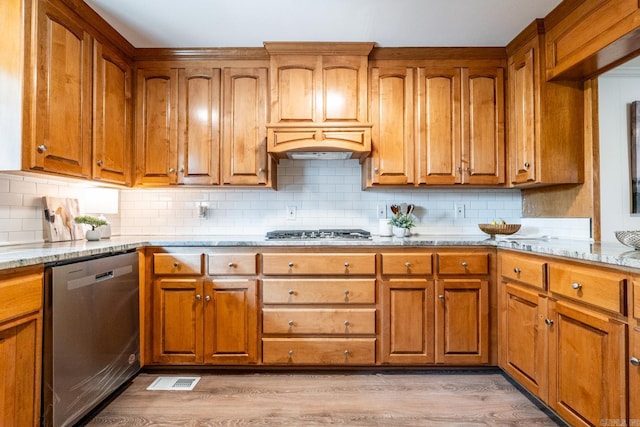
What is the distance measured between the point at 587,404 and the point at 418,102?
202cm

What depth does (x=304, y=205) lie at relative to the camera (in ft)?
9.59

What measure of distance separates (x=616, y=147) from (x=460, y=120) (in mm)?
985

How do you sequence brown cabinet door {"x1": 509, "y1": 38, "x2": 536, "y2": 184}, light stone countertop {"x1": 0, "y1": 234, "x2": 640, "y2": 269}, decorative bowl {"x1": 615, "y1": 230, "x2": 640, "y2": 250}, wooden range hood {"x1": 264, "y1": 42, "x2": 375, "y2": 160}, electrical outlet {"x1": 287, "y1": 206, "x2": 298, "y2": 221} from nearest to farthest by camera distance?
light stone countertop {"x1": 0, "y1": 234, "x2": 640, "y2": 269} → decorative bowl {"x1": 615, "y1": 230, "x2": 640, "y2": 250} → brown cabinet door {"x1": 509, "y1": 38, "x2": 536, "y2": 184} → wooden range hood {"x1": 264, "y1": 42, "x2": 375, "y2": 160} → electrical outlet {"x1": 287, "y1": 206, "x2": 298, "y2": 221}

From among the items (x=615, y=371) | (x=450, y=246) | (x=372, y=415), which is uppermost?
(x=450, y=246)

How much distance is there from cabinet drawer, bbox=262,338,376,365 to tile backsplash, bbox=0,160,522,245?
38.5 inches

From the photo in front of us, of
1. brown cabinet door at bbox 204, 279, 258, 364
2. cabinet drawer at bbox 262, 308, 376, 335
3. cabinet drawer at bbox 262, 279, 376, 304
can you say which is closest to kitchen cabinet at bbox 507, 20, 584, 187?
cabinet drawer at bbox 262, 279, 376, 304

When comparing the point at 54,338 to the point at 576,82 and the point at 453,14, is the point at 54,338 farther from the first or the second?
the point at 576,82

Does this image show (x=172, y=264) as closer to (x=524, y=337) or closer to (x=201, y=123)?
(x=201, y=123)

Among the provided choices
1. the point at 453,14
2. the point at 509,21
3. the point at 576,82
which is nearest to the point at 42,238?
the point at 453,14

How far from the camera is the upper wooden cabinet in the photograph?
167 centimetres

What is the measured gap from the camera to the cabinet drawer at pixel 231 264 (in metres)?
2.27

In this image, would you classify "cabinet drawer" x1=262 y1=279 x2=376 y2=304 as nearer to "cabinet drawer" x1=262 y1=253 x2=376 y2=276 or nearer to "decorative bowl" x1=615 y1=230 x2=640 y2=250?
"cabinet drawer" x1=262 y1=253 x2=376 y2=276

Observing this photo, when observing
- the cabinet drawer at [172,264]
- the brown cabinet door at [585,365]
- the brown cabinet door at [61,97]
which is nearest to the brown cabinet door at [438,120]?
the brown cabinet door at [585,365]

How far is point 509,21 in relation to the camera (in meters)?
2.25
